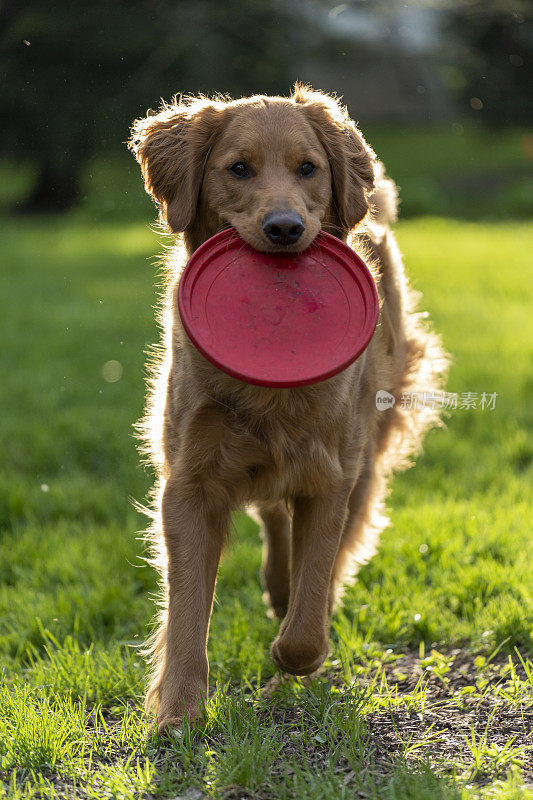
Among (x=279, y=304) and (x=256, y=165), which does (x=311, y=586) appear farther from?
(x=256, y=165)

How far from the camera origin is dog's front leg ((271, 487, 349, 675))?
11.6 ft

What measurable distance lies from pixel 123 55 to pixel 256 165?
46.7ft

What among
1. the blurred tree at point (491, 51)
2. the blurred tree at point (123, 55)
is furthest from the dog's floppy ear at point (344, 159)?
the blurred tree at point (491, 51)

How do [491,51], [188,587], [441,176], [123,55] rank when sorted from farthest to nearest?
[441,176] → [491,51] → [123,55] → [188,587]

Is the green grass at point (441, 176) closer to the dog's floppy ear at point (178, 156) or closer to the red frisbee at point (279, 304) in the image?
the dog's floppy ear at point (178, 156)

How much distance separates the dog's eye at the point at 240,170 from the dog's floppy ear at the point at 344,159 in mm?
393

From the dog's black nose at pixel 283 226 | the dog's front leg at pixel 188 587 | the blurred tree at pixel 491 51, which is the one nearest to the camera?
the dog's black nose at pixel 283 226

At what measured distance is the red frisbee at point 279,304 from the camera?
3.39m

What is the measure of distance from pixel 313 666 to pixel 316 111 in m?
2.18

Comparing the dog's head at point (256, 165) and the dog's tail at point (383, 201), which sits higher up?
the dog's head at point (256, 165)

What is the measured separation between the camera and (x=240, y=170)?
3.56m

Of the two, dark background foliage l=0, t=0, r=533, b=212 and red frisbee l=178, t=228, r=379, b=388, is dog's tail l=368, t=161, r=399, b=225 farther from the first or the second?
dark background foliage l=0, t=0, r=533, b=212

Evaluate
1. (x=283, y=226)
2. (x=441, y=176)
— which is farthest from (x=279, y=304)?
(x=441, y=176)

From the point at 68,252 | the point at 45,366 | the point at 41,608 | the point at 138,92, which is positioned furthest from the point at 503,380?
the point at 138,92
